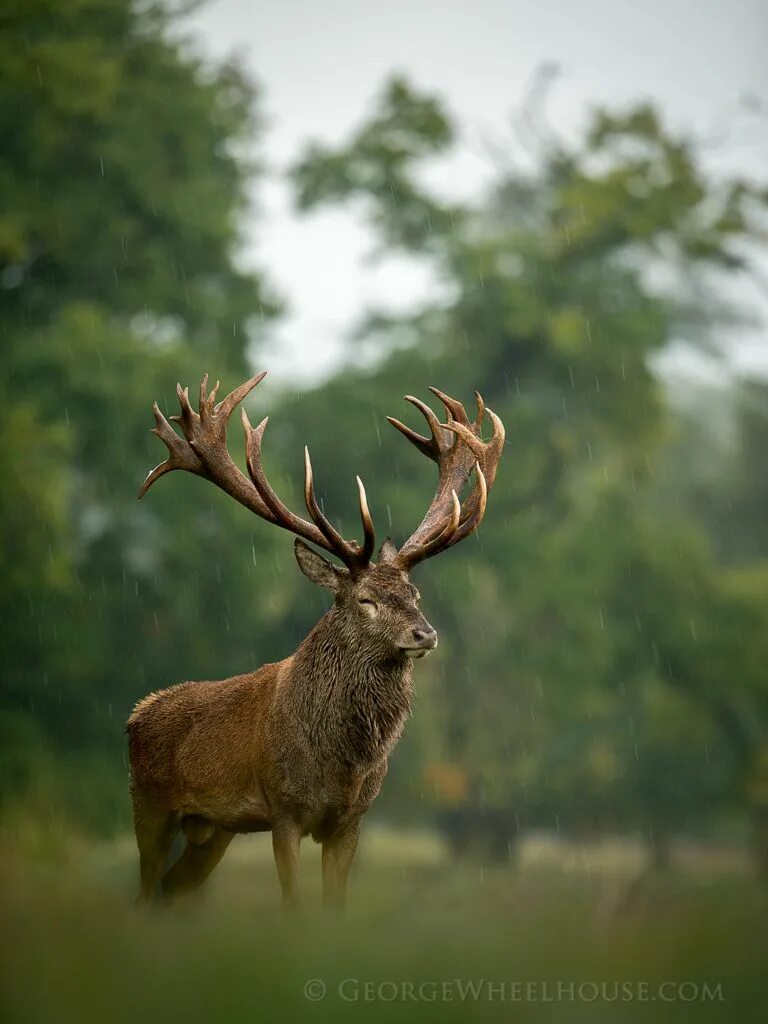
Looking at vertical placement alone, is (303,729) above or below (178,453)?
below

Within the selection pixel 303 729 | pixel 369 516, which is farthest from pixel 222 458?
pixel 303 729

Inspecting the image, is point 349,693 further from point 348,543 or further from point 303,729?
point 348,543

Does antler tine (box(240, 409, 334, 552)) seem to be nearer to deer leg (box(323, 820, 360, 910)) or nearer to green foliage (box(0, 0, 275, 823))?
deer leg (box(323, 820, 360, 910))

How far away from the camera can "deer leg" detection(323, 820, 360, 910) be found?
613 cm

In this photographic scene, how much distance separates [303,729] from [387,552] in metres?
0.86

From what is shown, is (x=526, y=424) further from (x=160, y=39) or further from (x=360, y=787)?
(x=360, y=787)

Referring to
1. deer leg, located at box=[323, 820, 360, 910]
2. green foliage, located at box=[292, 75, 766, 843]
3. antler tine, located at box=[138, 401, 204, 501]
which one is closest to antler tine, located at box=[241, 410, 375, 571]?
antler tine, located at box=[138, 401, 204, 501]

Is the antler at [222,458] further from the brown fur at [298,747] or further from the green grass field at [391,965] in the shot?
the green grass field at [391,965]

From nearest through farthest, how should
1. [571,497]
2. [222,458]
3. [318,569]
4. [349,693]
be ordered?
[349,693] < [318,569] < [222,458] < [571,497]

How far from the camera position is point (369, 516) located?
5.82 meters

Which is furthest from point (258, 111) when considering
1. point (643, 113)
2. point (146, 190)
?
point (643, 113)

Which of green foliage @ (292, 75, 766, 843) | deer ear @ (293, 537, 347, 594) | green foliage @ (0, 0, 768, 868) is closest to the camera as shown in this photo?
deer ear @ (293, 537, 347, 594)

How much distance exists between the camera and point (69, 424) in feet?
69.5

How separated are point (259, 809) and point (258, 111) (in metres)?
22.6
